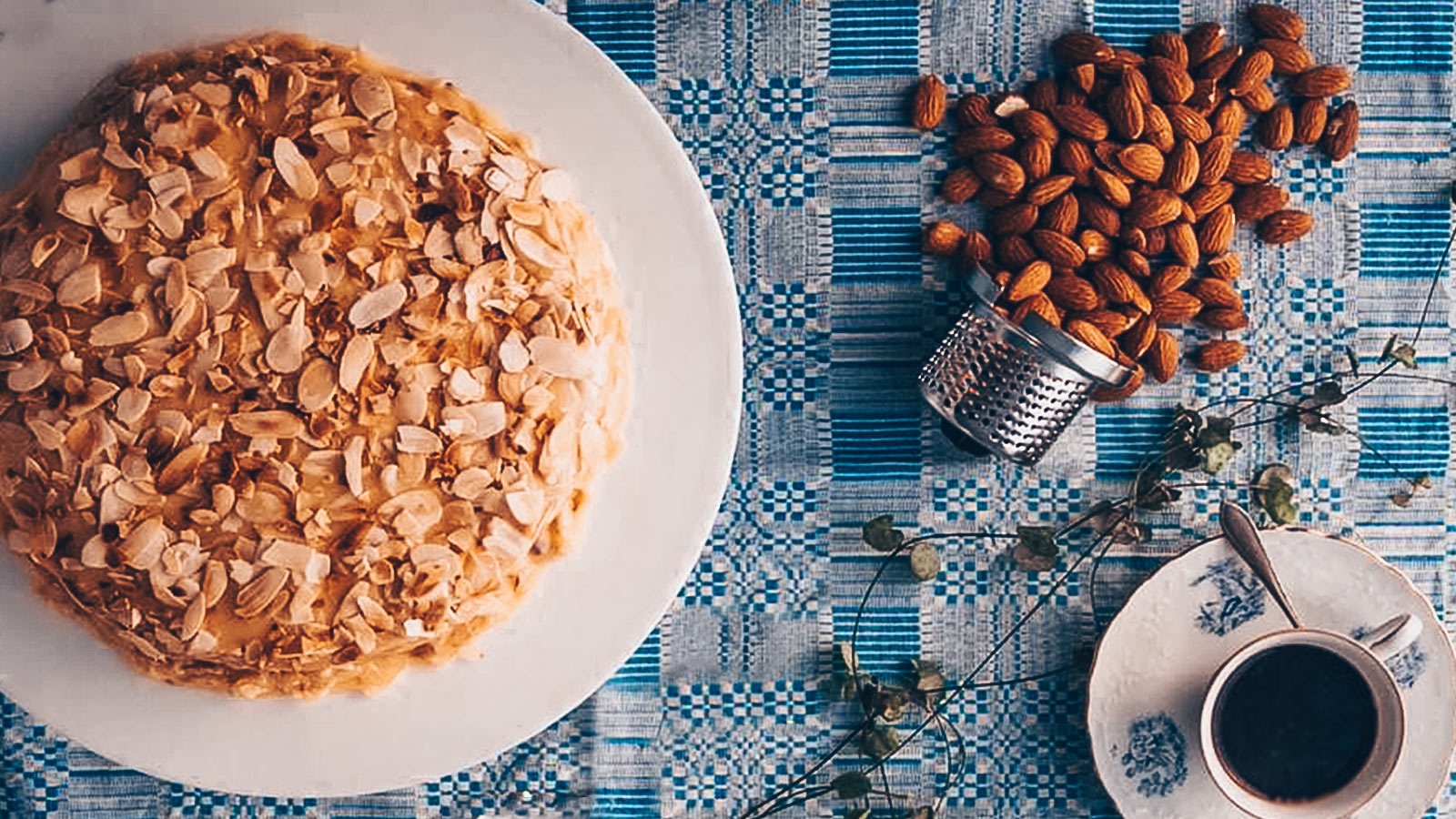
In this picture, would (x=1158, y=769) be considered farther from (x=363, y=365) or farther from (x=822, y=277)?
(x=363, y=365)

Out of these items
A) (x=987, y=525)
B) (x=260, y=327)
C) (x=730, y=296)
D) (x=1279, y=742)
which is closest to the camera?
(x=260, y=327)

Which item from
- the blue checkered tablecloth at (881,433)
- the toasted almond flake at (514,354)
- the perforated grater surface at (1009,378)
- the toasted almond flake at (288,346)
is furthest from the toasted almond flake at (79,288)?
the perforated grater surface at (1009,378)

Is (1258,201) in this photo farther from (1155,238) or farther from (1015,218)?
(1015,218)

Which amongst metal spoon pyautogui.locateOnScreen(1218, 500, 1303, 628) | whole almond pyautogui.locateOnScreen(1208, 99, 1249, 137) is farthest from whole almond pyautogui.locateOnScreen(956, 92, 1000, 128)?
metal spoon pyautogui.locateOnScreen(1218, 500, 1303, 628)

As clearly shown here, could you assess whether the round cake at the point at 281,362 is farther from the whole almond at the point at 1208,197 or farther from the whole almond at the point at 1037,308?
the whole almond at the point at 1208,197

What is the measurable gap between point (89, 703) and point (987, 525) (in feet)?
2.65

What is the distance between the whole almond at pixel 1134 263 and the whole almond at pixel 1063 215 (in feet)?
0.18

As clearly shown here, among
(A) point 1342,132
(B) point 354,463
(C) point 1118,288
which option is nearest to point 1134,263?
(C) point 1118,288

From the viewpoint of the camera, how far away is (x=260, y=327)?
965 mm

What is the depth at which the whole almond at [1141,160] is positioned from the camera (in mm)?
1335

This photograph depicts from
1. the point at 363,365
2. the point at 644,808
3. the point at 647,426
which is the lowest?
the point at 644,808

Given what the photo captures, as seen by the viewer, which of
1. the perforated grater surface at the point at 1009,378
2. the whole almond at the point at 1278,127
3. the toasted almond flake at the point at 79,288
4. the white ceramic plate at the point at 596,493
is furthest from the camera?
the whole almond at the point at 1278,127

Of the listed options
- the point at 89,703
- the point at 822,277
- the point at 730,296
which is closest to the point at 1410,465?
the point at 822,277

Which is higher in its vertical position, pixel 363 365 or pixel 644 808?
pixel 363 365
